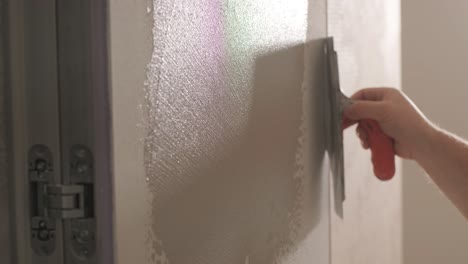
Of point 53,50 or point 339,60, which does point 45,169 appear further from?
point 339,60

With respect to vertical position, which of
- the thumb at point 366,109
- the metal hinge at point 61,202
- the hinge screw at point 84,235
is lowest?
the hinge screw at point 84,235

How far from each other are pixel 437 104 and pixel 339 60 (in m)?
1.39

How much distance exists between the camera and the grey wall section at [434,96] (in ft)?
6.77

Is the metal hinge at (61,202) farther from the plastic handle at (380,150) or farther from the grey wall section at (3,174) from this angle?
the plastic handle at (380,150)

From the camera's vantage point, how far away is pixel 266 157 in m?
0.62

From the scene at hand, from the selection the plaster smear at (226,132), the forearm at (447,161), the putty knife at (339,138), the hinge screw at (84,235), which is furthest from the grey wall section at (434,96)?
the hinge screw at (84,235)

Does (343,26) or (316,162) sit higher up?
(343,26)

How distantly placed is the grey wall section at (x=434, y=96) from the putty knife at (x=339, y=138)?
1394 mm

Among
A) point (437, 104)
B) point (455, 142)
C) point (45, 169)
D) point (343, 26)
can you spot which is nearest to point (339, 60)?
point (343, 26)

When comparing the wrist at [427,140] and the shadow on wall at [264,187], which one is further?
the wrist at [427,140]

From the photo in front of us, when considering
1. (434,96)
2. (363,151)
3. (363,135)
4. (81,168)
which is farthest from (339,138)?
(434,96)

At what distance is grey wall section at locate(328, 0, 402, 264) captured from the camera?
90cm

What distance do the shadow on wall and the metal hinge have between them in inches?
2.3

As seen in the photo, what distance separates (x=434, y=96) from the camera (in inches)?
82.4
